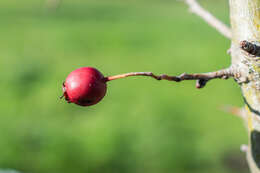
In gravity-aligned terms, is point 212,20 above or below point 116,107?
above

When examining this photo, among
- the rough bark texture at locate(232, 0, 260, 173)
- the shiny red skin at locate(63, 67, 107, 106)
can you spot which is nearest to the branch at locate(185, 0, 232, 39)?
the rough bark texture at locate(232, 0, 260, 173)

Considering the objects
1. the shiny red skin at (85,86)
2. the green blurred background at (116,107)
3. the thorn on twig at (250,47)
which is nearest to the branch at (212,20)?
the thorn on twig at (250,47)

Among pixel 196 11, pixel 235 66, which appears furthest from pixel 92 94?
pixel 196 11

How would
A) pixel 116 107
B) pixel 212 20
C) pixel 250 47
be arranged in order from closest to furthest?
pixel 250 47
pixel 212 20
pixel 116 107

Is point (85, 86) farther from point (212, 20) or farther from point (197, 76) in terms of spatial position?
point (212, 20)

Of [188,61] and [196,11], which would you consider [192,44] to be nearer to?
[188,61]

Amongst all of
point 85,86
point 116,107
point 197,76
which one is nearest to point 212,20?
point 197,76
